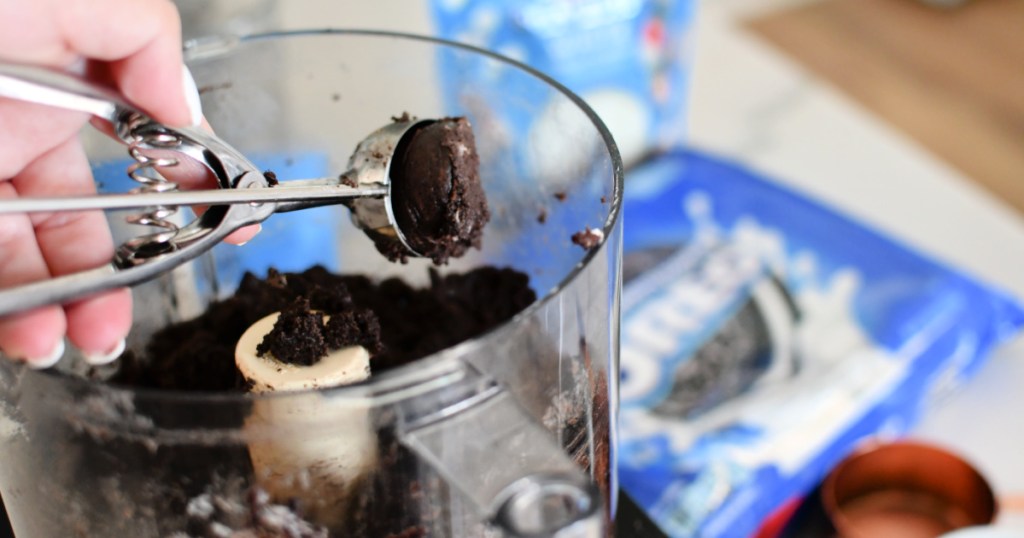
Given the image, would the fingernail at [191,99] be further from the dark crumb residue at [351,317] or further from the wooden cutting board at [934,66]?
the wooden cutting board at [934,66]

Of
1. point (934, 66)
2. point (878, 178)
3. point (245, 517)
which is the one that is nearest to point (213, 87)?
point (245, 517)

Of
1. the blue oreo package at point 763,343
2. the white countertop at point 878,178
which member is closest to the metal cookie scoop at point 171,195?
the blue oreo package at point 763,343

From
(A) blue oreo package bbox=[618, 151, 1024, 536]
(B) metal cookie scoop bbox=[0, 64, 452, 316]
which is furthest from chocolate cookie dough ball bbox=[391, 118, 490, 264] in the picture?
(A) blue oreo package bbox=[618, 151, 1024, 536]

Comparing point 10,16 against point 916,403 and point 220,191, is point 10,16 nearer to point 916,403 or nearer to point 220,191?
point 220,191

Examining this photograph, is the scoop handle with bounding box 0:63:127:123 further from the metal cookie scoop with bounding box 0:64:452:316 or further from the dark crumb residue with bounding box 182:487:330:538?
the dark crumb residue with bounding box 182:487:330:538

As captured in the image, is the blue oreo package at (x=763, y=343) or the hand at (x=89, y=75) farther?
the blue oreo package at (x=763, y=343)

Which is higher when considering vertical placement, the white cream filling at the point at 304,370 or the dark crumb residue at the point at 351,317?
the white cream filling at the point at 304,370

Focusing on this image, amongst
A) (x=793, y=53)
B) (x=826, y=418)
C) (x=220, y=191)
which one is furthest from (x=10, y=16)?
(x=793, y=53)

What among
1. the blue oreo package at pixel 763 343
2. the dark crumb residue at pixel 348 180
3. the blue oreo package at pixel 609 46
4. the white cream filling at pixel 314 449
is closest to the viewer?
the white cream filling at pixel 314 449
